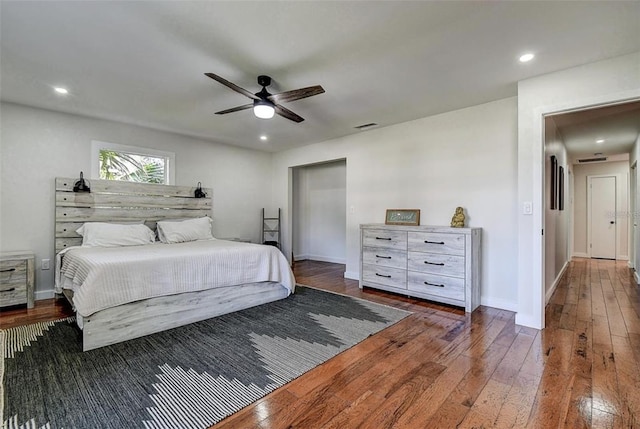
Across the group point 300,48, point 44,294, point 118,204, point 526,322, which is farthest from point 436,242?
point 44,294

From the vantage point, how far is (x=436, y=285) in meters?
3.55

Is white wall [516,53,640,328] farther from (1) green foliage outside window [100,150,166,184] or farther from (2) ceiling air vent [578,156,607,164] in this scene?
(2) ceiling air vent [578,156,607,164]

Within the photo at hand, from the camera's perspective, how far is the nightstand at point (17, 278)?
3266 millimetres

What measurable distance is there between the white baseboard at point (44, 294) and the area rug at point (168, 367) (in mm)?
1145

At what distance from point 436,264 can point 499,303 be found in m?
0.82

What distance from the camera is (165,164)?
16.1ft

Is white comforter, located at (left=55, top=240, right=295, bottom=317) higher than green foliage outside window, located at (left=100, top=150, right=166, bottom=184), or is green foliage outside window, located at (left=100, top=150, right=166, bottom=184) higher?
green foliage outside window, located at (left=100, top=150, right=166, bottom=184)

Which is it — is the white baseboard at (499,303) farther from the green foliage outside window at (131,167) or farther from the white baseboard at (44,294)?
the white baseboard at (44,294)

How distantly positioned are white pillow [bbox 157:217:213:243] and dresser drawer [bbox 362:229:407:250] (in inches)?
96.5

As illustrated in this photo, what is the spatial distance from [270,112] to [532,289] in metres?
3.01

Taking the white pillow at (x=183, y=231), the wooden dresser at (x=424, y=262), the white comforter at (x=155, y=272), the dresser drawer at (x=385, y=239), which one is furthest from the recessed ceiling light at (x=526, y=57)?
the white pillow at (x=183, y=231)

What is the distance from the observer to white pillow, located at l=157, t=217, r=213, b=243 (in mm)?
4305

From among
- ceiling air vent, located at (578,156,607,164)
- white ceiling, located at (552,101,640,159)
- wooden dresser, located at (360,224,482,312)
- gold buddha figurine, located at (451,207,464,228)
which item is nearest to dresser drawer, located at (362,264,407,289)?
wooden dresser, located at (360,224,482,312)

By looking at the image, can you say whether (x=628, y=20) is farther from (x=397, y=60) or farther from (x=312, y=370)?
(x=312, y=370)
